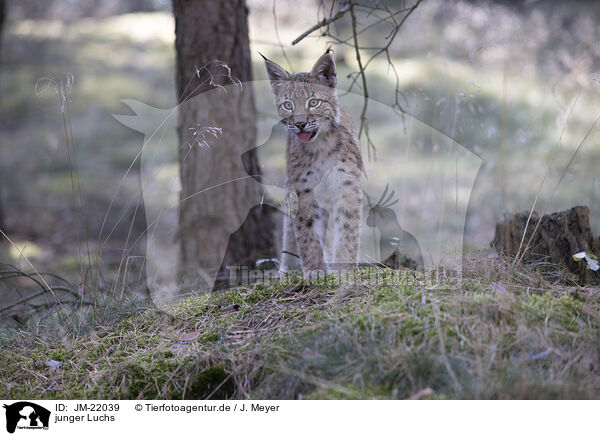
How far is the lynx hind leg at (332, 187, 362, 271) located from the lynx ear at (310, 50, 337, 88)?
2.40 ft

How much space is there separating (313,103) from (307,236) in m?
0.90

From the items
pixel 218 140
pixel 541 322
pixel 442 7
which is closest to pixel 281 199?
pixel 218 140

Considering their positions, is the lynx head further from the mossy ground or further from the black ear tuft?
the mossy ground

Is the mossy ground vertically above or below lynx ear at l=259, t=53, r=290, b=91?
below

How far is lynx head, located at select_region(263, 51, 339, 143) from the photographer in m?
3.15

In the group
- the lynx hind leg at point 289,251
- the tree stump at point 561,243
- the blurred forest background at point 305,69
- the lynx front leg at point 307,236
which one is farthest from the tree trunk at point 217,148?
the tree stump at point 561,243

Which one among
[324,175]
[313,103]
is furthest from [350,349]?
[313,103]

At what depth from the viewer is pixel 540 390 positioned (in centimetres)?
188
